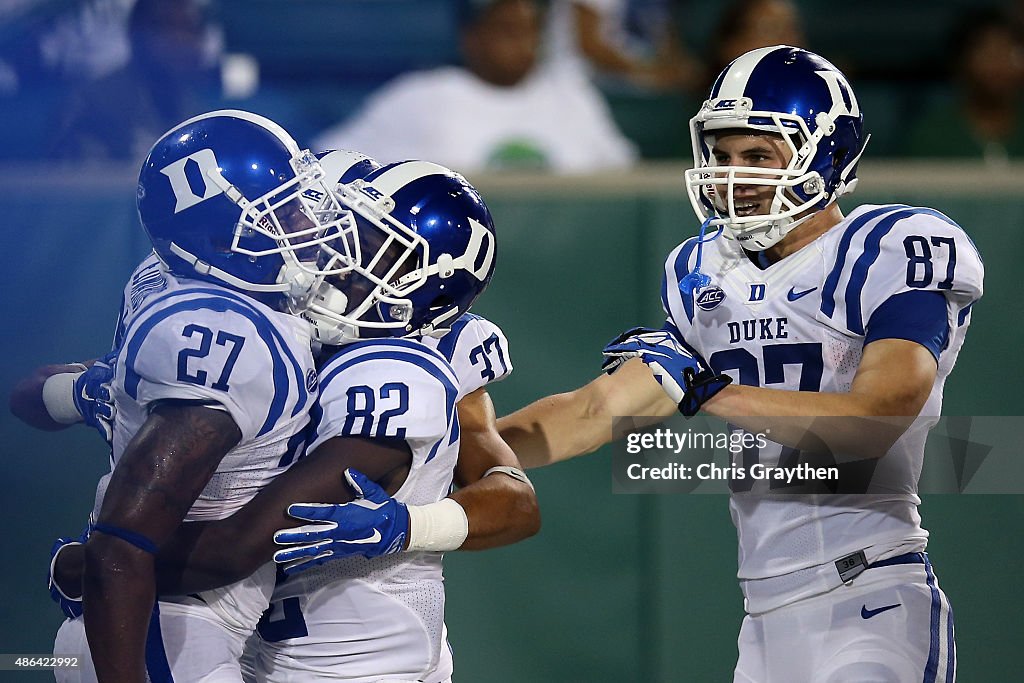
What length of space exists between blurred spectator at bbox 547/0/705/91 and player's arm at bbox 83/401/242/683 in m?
3.35

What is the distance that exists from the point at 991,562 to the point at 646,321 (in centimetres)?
94

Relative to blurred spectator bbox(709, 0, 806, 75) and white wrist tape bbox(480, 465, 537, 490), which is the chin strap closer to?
white wrist tape bbox(480, 465, 537, 490)

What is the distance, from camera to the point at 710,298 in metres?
2.33

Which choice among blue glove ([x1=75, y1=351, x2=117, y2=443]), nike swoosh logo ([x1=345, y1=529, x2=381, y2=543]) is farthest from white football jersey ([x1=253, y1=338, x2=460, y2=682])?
blue glove ([x1=75, y1=351, x2=117, y2=443])

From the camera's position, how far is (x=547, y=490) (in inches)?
118

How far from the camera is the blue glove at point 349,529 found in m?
1.81

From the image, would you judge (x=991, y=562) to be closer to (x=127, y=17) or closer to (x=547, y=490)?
(x=547, y=490)

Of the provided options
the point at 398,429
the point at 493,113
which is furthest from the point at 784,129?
the point at 493,113

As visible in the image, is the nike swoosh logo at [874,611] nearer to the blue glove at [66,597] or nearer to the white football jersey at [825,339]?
the white football jersey at [825,339]

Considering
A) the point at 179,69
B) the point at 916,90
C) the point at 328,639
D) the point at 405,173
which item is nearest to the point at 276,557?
the point at 328,639

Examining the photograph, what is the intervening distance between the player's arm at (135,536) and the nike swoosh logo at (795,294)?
107 cm

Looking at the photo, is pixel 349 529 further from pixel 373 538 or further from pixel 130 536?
pixel 130 536

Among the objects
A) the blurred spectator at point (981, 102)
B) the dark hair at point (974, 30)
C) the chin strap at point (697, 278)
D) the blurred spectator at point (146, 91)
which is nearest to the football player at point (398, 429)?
the chin strap at point (697, 278)

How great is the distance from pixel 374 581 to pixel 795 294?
2.95 ft
